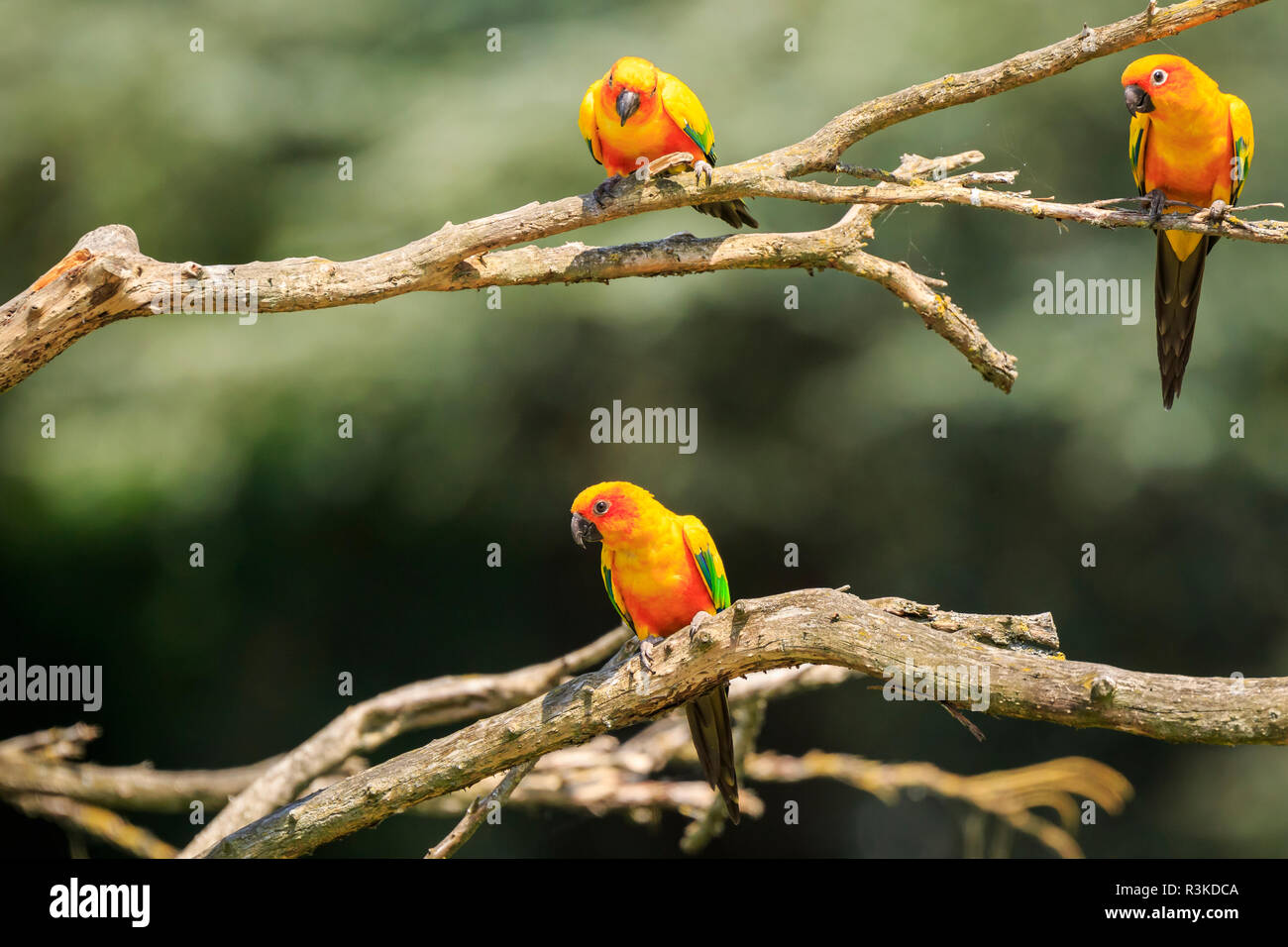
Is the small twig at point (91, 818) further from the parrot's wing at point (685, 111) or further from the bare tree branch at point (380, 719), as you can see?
the parrot's wing at point (685, 111)

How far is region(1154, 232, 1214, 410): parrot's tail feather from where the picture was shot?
16.1 feet

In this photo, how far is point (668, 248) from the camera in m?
3.97

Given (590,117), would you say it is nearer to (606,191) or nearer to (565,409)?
(606,191)

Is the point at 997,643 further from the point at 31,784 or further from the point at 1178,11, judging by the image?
the point at 31,784

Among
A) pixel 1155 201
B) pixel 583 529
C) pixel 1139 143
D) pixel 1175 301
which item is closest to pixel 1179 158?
pixel 1139 143

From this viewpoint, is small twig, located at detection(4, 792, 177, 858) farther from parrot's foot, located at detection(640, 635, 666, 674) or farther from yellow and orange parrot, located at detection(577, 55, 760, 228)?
yellow and orange parrot, located at detection(577, 55, 760, 228)

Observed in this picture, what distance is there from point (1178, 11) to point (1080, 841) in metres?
6.50

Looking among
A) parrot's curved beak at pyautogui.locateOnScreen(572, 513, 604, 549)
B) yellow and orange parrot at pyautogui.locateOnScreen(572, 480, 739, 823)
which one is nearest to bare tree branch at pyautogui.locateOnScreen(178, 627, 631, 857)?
yellow and orange parrot at pyautogui.locateOnScreen(572, 480, 739, 823)

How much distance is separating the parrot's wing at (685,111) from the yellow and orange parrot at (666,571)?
1.62 meters

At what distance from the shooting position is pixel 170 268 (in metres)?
3.44

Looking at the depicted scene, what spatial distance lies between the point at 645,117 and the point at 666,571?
76.8 inches

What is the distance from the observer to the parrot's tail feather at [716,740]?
12.8 feet

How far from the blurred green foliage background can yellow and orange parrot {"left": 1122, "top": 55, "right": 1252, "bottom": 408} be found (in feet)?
7.18

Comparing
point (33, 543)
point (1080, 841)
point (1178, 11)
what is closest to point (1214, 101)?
point (1178, 11)
